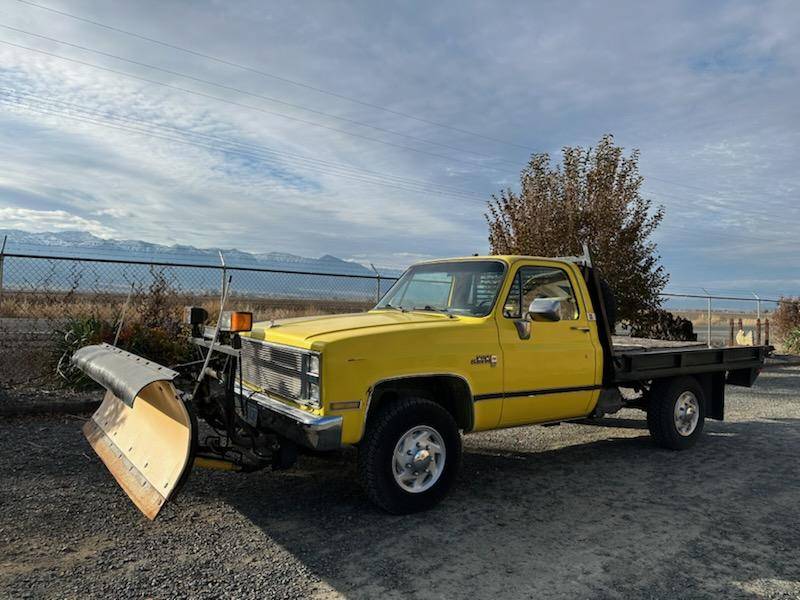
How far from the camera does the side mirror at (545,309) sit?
507 cm

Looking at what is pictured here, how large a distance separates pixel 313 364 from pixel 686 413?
184 inches

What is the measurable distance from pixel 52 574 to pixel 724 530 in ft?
14.3

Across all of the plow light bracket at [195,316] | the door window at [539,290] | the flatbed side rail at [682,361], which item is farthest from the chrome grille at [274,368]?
the flatbed side rail at [682,361]

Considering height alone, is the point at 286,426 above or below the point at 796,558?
above

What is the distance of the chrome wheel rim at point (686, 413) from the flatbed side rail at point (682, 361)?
Result: 1.02ft

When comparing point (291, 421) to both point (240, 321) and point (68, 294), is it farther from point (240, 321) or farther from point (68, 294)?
point (68, 294)

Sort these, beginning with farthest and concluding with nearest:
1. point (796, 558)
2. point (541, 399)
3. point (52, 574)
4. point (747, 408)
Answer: point (747, 408) < point (541, 399) < point (796, 558) < point (52, 574)

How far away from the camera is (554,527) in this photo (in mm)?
4402

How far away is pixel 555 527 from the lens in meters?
4.41

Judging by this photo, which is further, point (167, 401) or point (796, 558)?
point (167, 401)

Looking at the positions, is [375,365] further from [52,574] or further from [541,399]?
[52,574]

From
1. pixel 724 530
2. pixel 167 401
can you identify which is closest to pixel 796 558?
pixel 724 530

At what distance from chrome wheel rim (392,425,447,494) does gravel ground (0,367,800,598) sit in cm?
26

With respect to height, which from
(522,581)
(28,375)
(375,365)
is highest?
(375,365)
